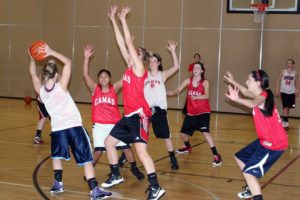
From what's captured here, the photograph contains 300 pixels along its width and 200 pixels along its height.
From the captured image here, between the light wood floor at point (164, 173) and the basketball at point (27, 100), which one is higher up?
the light wood floor at point (164, 173)

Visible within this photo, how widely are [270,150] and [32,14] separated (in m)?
14.6

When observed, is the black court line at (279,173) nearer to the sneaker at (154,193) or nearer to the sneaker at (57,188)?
the sneaker at (154,193)

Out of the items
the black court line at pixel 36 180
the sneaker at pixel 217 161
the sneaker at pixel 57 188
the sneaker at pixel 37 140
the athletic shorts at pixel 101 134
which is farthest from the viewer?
the sneaker at pixel 37 140

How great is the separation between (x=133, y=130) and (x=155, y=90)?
186cm

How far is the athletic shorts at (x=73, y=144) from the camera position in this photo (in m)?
5.83

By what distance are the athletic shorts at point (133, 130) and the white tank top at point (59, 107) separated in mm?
547

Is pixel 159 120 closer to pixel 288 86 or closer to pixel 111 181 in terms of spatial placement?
pixel 111 181

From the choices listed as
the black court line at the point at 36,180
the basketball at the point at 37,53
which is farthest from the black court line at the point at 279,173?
the basketball at the point at 37,53

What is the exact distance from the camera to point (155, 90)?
7.65 m

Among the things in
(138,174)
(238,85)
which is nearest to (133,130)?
(138,174)

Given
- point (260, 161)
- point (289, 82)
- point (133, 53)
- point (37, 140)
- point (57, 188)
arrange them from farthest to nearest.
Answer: point (289, 82) → point (37, 140) → point (57, 188) → point (133, 53) → point (260, 161)

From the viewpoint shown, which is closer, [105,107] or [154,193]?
[154,193]

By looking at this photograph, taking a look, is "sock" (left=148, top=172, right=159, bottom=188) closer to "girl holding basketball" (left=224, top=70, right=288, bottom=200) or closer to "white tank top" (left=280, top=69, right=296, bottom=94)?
"girl holding basketball" (left=224, top=70, right=288, bottom=200)

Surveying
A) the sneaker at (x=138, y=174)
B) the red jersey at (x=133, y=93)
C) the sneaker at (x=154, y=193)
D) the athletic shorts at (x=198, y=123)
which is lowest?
the sneaker at (x=138, y=174)
